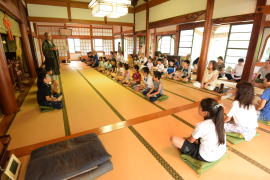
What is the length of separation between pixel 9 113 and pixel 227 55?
8.66 metres

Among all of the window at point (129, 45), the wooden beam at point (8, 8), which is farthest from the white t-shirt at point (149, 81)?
the window at point (129, 45)

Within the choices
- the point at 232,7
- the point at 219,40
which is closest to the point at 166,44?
the point at 219,40

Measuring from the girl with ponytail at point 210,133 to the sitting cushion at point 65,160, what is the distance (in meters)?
0.95

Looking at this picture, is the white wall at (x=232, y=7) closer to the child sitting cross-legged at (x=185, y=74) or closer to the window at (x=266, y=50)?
the child sitting cross-legged at (x=185, y=74)

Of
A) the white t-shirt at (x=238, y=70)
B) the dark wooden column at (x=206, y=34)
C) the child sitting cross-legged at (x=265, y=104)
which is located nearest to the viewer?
the child sitting cross-legged at (x=265, y=104)

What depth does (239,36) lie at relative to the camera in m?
6.84

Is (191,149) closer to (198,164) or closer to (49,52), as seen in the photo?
(198,164)

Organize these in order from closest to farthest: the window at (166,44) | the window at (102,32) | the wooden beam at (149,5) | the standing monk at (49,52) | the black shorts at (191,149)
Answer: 1. the black shorts at (191,149)
2. the standing monk at (49,52)
3. the wooden beam at (149,5)
4. the window at (166,44)
5. the window at (102,32)

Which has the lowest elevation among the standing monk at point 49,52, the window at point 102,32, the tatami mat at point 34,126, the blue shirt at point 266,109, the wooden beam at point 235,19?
the tatami mat at point 34,126

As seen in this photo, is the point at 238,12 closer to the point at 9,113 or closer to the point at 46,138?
the point at 46,138

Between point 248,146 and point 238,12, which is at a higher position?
point 238,12

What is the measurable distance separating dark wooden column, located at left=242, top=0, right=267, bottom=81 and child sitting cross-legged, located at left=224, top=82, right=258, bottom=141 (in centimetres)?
280

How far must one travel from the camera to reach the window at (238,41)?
667 cm

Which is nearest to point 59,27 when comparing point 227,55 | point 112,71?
point 112,71
